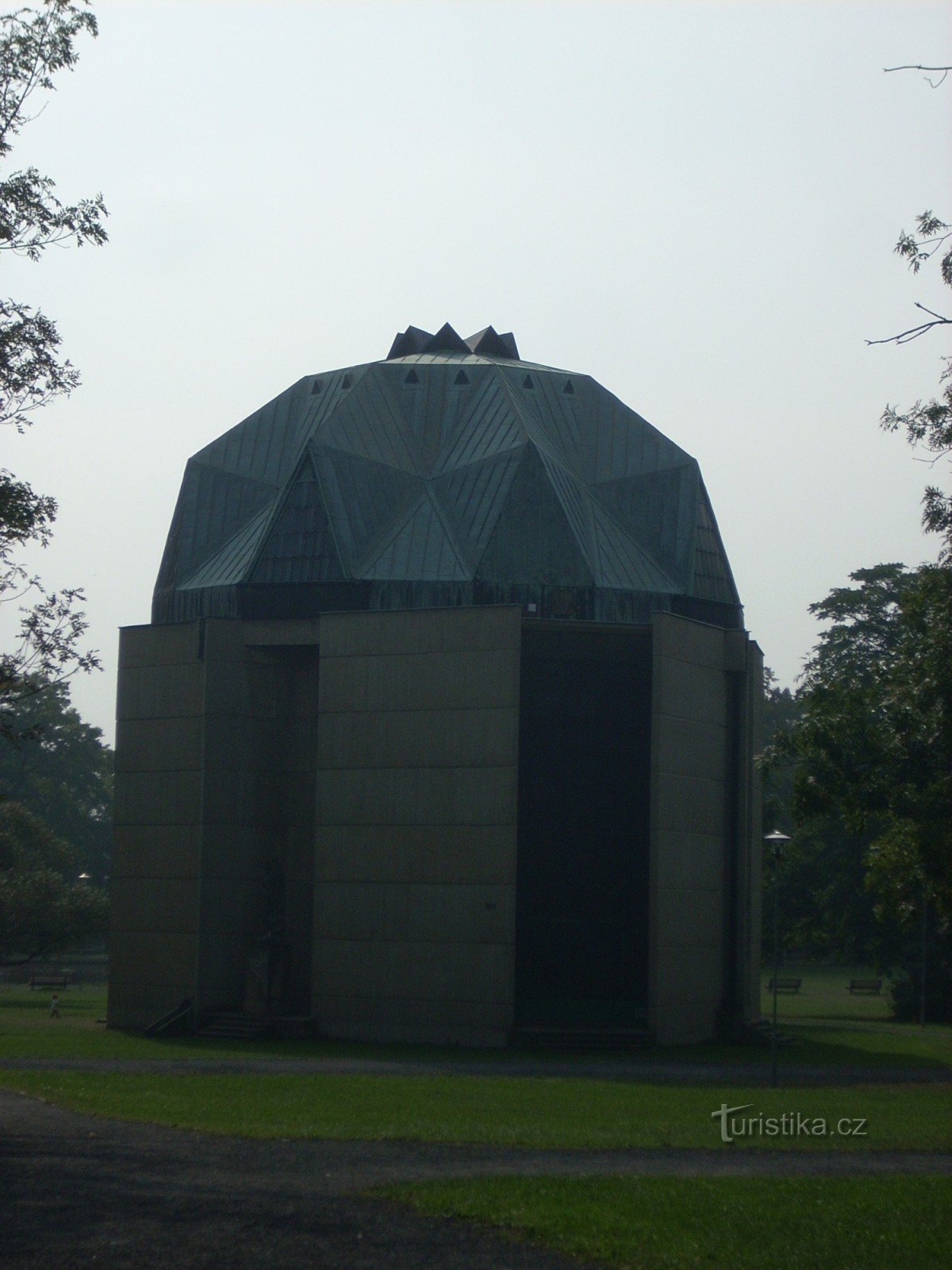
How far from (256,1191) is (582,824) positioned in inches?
1111

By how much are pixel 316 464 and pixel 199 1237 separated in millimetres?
34883

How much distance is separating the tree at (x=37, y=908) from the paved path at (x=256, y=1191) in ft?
140

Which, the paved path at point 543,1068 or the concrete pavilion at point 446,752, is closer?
the paved path at point 543,1068

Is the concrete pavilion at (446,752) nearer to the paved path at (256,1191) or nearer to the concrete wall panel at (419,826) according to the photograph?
the concrete wall panel at (419,826)

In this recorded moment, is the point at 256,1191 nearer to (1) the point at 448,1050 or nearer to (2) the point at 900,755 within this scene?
(2) the point at 900,755

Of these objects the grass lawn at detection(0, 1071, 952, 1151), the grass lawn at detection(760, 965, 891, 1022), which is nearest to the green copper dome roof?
the grass lawn at detection(760, 965, 891, 1022)

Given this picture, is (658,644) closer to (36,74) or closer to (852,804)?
(852,804)

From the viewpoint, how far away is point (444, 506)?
150 ft

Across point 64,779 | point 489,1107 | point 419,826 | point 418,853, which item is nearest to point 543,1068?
point 418,853

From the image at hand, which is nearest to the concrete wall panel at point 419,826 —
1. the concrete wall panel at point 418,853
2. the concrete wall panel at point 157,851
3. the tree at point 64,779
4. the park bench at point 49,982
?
the concrete wall panel at point 418,853

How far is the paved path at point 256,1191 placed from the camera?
11125mm

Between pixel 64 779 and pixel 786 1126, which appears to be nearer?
pixel 786 1126

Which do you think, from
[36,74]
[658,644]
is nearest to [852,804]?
[658,644]

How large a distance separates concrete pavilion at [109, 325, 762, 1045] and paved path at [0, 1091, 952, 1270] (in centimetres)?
2049
